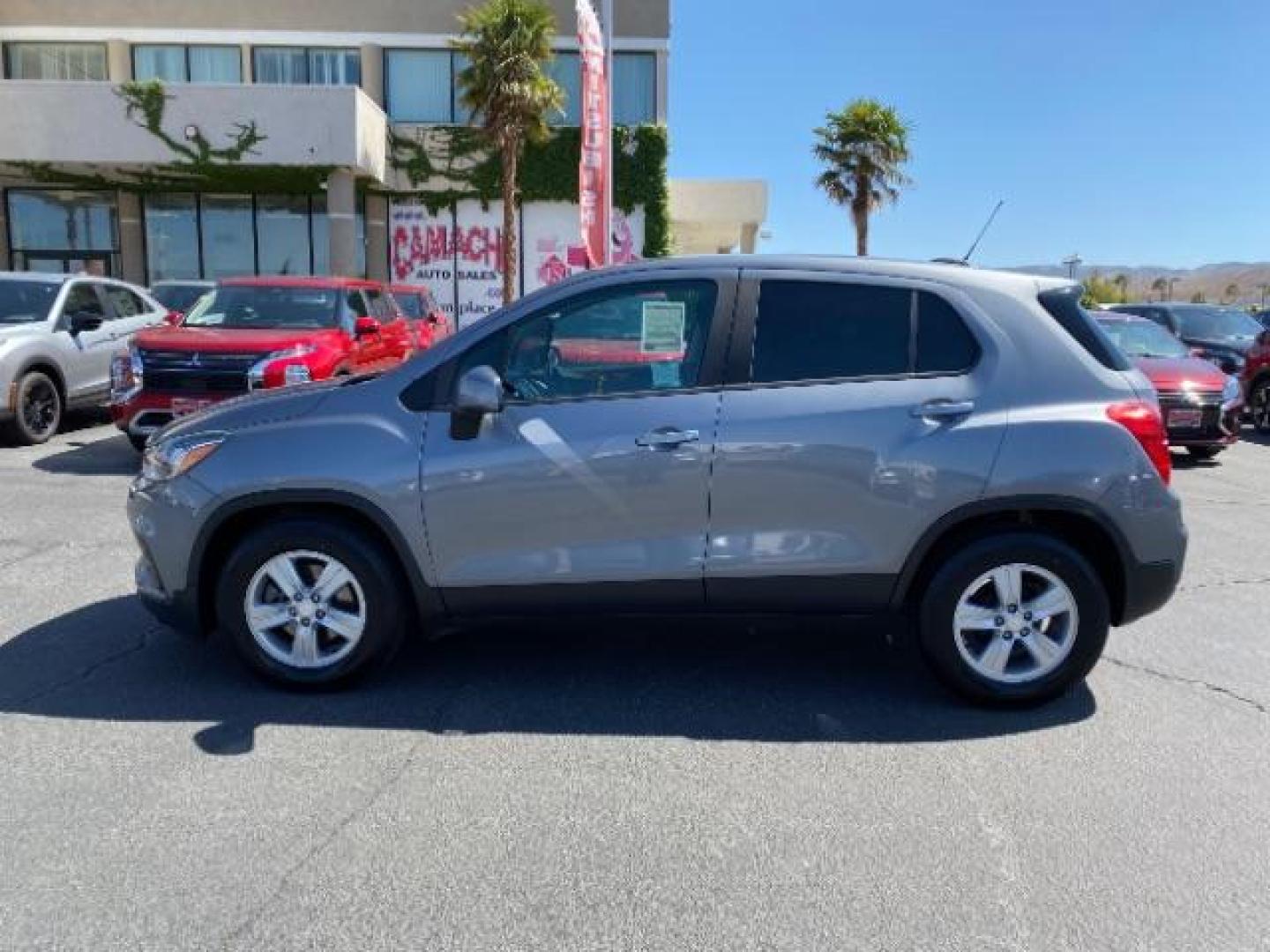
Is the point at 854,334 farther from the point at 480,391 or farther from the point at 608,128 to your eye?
the point at 608,128

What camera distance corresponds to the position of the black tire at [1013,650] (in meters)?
3.79

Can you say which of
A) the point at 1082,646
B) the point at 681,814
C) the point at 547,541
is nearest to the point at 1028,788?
the point at 1082,646

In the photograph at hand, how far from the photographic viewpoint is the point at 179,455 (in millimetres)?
3982

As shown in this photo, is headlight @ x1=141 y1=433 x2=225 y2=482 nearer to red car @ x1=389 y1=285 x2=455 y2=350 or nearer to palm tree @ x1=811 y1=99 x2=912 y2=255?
red car @ x1=389 y1=285 x2=455 y2=350

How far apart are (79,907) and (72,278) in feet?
33.5

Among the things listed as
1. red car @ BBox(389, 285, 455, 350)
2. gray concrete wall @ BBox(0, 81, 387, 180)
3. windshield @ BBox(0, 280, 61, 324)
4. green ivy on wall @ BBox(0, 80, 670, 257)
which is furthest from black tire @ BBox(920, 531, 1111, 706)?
green ivy on wall @ BBox(0, 80, 670, 257)

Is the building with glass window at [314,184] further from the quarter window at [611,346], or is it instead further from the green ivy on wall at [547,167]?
the quarter window at [611,346]

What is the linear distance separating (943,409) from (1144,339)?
30.1ft

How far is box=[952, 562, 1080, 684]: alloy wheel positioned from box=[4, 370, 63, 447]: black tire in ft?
31.9

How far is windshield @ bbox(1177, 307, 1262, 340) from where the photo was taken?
1513 cm

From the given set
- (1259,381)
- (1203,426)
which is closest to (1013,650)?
(1203,426)

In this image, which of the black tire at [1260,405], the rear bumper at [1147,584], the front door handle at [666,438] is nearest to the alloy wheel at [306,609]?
the front door handle at [666,438]

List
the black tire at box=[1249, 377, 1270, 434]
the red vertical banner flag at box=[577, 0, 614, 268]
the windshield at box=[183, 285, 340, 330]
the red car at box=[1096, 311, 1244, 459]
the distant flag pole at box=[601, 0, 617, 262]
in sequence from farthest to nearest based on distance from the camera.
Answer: the red vertical banner flag at box=[577, 0, 614, 268] < the distant flag pole at box=[601, 0, 617, 262] < the black tire at box=[1249, 377, 1270, 434] < the red car at box=[1096, 311, 1244, 459] < the windshield at box=[183, 285, 340, 330]

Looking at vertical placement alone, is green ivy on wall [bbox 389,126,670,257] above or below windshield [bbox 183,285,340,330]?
above
